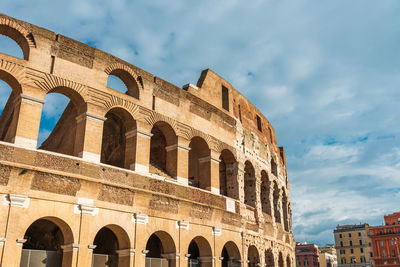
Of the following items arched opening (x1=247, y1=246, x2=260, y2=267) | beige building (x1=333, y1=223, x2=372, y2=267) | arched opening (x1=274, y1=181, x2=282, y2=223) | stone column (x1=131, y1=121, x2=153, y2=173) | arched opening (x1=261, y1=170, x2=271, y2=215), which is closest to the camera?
stone column (x1=131, y1=121, x2=153, y2=173)

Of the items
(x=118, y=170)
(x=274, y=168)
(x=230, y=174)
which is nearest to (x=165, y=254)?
(x=118, y=170)

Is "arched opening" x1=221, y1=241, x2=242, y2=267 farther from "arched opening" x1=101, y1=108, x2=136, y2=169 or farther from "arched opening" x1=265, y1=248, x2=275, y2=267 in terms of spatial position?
"arched opening" x1=101, y1=108, x2=136, y2=169

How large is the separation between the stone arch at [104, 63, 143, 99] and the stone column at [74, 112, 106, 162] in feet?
6.62

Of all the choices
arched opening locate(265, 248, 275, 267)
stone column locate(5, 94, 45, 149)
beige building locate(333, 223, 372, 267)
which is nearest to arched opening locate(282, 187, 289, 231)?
arched opening locate(265, 248, 275, 267)

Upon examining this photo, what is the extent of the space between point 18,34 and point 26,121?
8.74ft

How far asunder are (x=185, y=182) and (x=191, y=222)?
1.42 meters

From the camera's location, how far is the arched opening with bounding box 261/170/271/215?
68.0 feet

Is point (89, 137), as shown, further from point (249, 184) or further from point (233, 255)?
point (249, 184)

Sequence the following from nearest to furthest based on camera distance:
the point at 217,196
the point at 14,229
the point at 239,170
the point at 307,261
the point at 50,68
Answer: the point at 14,229, the point at 50,68, the point at 217,196, the point at 239,170, the point at 307,261

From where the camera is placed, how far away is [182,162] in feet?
48.8

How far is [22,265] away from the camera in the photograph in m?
10.6

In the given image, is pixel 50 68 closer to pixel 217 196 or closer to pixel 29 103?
pixel 29 103

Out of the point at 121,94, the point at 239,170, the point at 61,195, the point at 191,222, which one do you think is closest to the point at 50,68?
the point at 121,94

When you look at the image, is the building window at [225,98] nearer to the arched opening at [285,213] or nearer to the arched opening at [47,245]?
the arched opening at [285,213]
